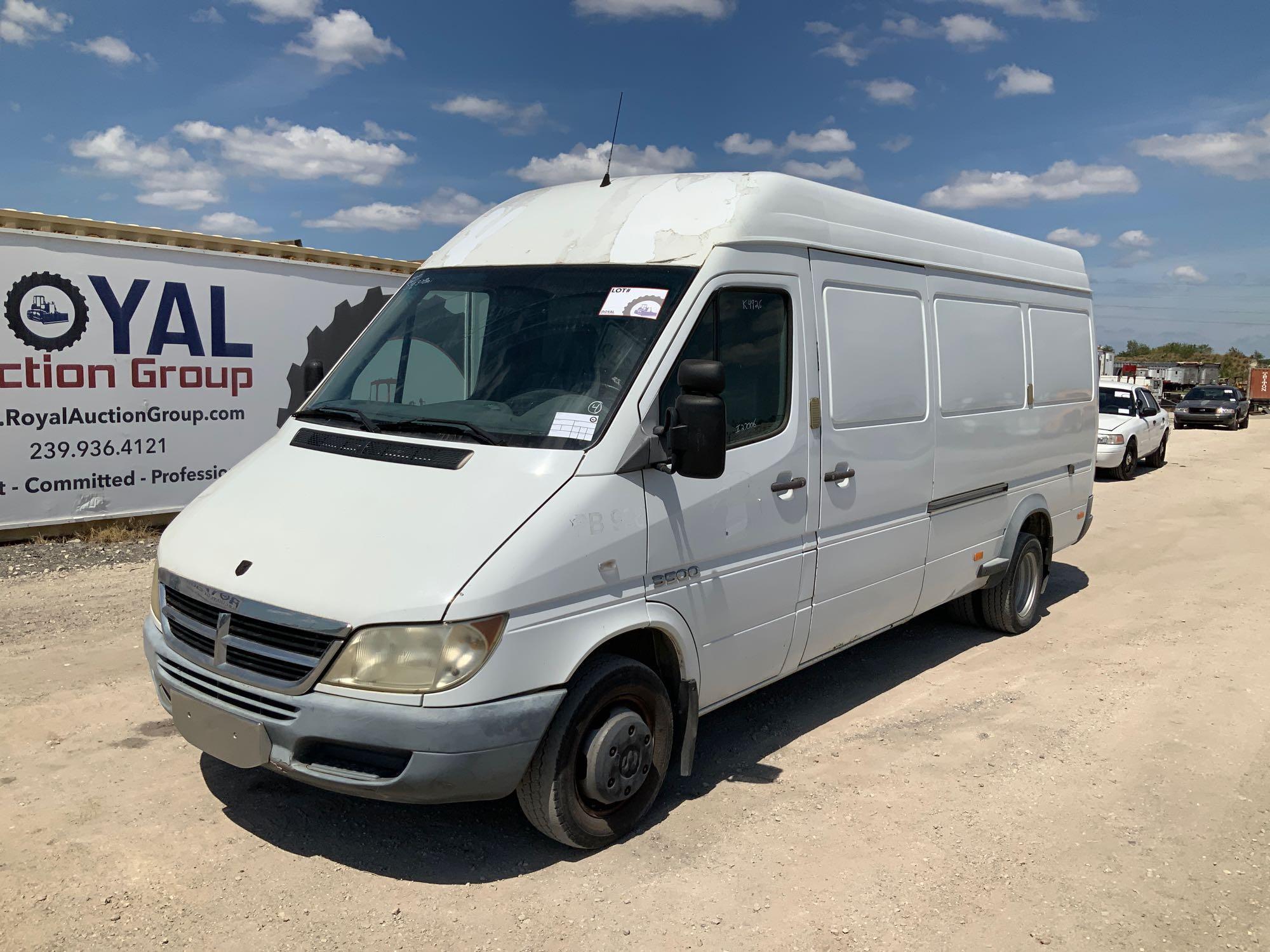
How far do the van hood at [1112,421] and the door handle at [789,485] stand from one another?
15.0 m

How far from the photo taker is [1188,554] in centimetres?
1091

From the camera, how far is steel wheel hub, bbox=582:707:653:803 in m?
3.95

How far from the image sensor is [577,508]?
3754mm

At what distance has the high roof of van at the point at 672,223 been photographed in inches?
177

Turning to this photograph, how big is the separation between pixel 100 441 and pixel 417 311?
6485mm

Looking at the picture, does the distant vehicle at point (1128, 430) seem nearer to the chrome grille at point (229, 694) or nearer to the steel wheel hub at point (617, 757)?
the steel wheel hub at point (617, 757)

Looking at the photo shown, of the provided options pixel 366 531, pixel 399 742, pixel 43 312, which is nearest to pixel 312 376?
pixel 366 531

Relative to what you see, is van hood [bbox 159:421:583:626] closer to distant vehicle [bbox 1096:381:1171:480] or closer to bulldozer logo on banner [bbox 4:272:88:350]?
bulldozer logo on banner [bbox 4:272:88:350]

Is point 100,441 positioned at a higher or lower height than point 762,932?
higher

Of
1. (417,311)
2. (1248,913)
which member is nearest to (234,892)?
(417,311)

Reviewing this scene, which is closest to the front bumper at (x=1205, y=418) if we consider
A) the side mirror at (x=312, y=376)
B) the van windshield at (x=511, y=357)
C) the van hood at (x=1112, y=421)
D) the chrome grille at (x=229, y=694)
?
the van hood at (x=1112, y=421)

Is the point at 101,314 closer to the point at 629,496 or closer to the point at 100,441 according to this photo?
the point at 100,441

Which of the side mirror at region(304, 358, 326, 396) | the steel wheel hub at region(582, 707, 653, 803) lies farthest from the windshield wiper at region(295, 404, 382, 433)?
the steel wheel hub at region(582, 707, 653, 803)

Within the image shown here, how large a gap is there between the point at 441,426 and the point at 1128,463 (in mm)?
17260
